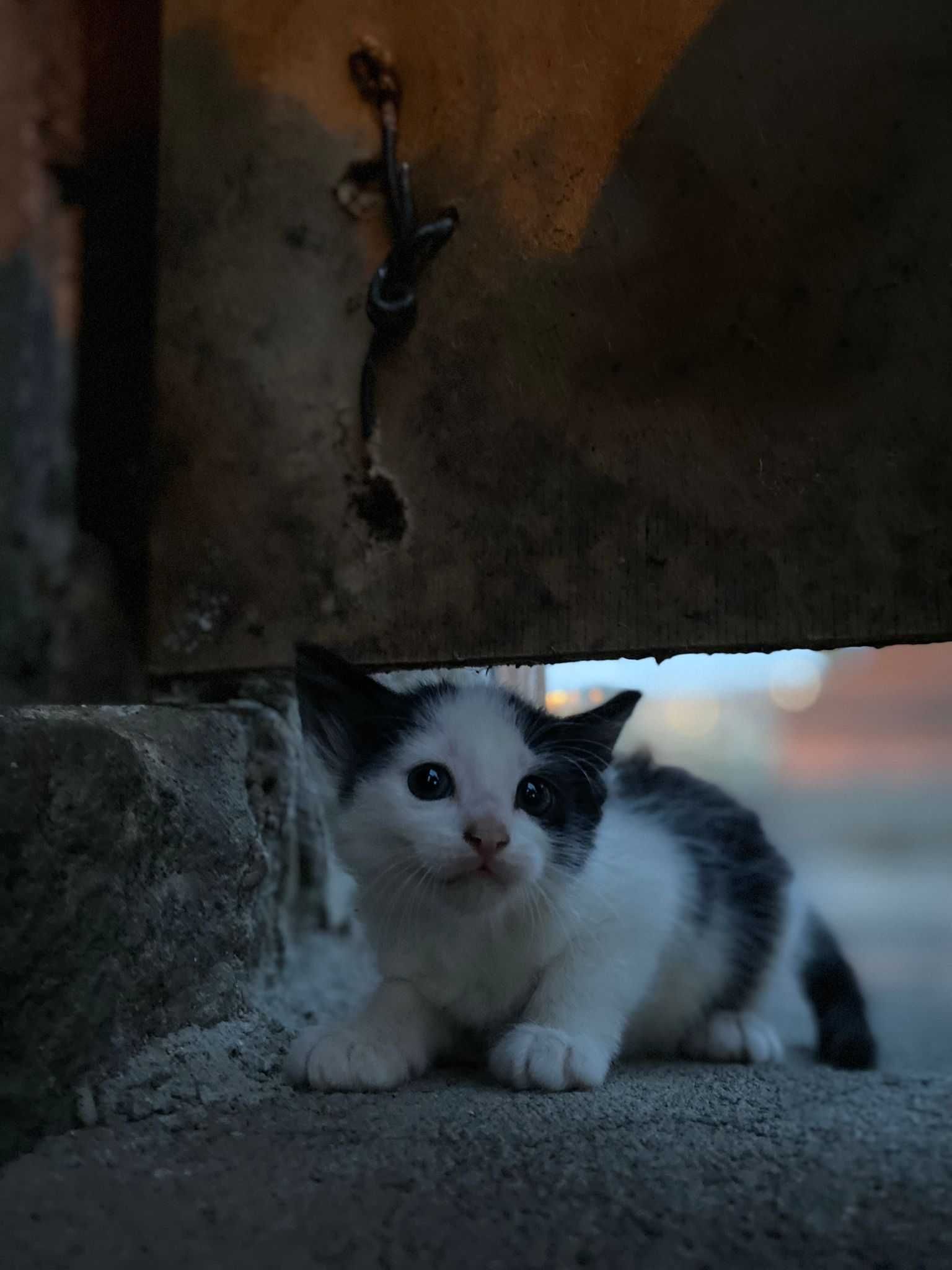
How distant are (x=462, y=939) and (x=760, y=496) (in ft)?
2.63

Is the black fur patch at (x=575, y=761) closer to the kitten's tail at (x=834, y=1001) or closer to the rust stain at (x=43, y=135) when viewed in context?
the kitten's tail at (x=834, y=1001)

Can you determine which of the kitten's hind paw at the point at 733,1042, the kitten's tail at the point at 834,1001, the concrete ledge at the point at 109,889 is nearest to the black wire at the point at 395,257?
the concrete ledge at the point at 109,889

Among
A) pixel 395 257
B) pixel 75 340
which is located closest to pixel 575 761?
pixel 395 257

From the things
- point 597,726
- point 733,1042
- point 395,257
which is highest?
point 395,257

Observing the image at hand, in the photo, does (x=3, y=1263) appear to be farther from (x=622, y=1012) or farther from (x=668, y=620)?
(x=668, y=620)

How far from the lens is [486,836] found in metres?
1.34

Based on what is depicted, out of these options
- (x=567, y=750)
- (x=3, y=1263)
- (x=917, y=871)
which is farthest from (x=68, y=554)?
(x=917, y=871)

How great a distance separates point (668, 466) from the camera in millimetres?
1606

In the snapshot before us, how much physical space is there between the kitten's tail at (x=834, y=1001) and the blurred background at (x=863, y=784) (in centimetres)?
9

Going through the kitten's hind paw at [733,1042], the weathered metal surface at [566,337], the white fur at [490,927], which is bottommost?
the kitten's hind paw at [733,1042]

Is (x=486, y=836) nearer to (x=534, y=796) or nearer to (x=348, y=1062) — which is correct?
(x=534, y=796)

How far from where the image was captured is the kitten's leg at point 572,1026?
1395mm

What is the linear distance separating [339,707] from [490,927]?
40cm

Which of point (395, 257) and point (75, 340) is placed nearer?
point (395, 257)
